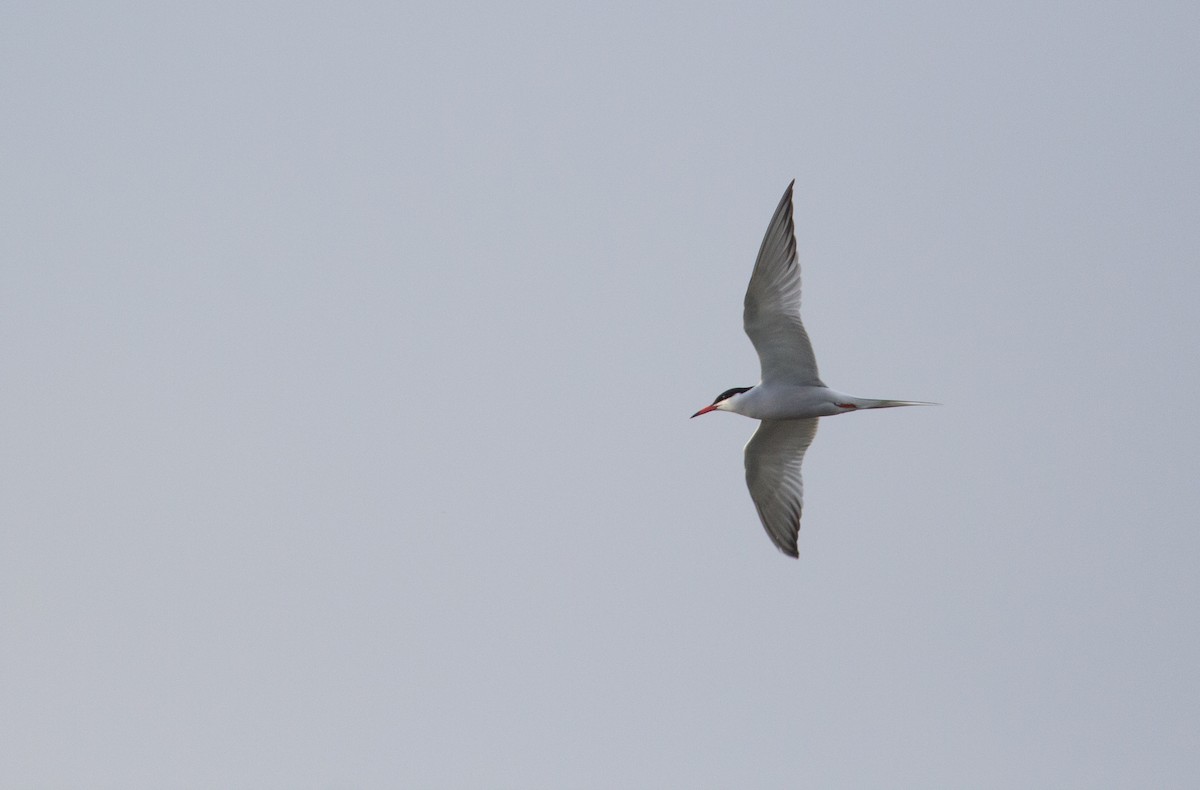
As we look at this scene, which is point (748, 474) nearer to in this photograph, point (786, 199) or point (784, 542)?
point (784, 542)

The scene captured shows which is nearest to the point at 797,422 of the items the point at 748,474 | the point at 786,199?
the point at 748,474

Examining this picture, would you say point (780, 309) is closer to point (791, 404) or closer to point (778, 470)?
point (791, 404)

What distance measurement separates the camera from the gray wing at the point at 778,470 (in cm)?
1585

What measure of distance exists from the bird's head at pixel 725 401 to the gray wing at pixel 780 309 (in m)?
0.61

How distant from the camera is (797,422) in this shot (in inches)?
627

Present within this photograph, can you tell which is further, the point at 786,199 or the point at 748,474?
the point at 748,474

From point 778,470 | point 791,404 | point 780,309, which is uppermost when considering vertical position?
point 780,309

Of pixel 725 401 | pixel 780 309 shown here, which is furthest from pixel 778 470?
pixel 780 309

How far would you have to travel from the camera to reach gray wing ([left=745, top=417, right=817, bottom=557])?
1585 centimetres

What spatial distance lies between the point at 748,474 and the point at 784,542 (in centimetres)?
96

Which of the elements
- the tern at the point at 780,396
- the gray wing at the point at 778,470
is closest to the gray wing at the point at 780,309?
the tern at the point at 780,396

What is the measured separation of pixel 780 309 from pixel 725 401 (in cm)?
164

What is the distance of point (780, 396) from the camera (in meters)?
15.2

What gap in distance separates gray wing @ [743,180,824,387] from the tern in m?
0.01
